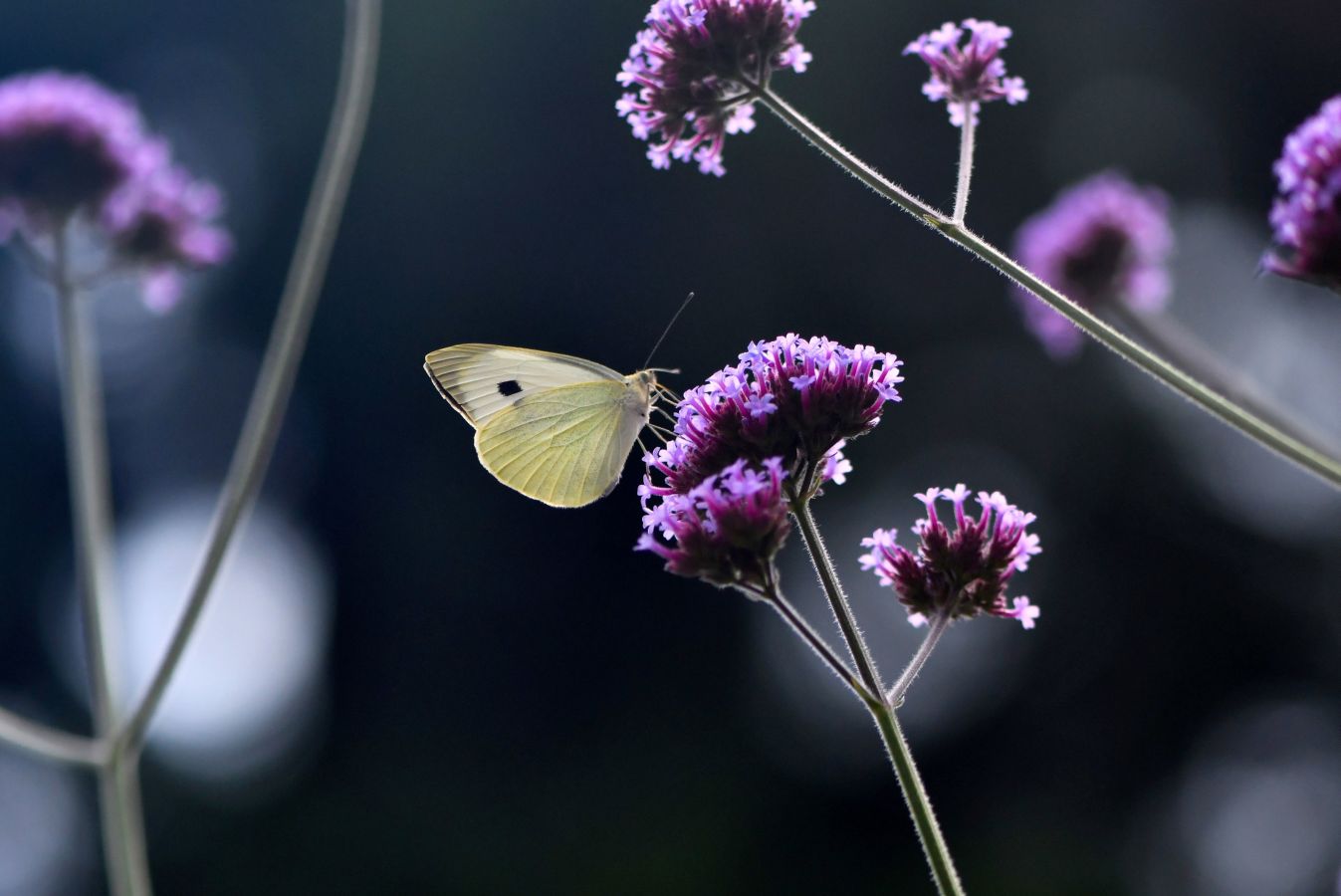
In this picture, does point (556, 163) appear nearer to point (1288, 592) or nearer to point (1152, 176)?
point (1152, 176)

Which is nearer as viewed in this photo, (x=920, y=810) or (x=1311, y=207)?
(x=920, y=810)

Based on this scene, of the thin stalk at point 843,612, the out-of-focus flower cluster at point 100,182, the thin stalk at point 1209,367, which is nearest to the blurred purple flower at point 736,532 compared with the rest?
the thin stalk at point 843,612

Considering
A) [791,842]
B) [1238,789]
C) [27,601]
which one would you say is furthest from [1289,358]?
[27,601]

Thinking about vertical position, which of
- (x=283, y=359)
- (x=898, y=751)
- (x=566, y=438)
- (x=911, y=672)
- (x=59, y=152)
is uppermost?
(x=59, y=152)

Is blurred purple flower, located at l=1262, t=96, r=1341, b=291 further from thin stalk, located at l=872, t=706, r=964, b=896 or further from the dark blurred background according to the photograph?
the dark blurred background

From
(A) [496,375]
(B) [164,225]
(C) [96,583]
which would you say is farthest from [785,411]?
(B) [164,225]

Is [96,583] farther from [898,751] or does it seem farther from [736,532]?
[898,751]
